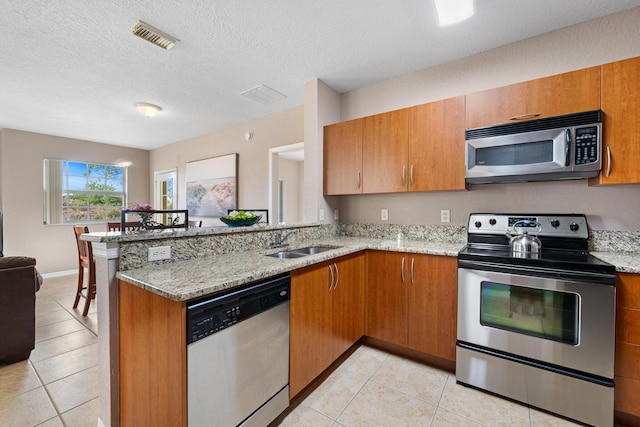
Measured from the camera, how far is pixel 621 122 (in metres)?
1.67

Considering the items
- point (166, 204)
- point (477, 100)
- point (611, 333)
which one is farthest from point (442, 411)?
point (166, 204)

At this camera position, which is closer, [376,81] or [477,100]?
[477,100]

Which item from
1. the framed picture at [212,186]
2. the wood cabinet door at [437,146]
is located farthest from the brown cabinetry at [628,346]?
the framed picture at [212,186]

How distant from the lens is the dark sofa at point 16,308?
205 centimetres

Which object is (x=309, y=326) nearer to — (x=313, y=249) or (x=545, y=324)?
(x=313, y=249)

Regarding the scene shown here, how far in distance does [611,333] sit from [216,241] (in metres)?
2.34

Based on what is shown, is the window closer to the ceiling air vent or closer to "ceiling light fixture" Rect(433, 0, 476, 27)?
the ceiling air vent

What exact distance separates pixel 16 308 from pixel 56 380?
0.68 meters

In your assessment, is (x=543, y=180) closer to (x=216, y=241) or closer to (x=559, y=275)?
(x=559, y=275)

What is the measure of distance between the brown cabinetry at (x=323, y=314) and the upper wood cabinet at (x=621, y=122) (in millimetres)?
1742

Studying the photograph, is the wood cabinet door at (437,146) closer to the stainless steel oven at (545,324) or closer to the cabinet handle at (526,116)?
the cabinet handle at (526,116)

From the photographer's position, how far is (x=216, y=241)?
6.01 ft

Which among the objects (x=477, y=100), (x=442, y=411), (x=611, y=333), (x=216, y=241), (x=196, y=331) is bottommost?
(x=442, y=411)

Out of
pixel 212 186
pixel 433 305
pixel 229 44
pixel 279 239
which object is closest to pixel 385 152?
pixel 279 239
